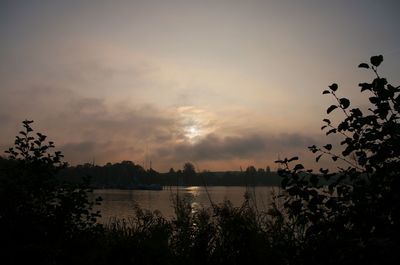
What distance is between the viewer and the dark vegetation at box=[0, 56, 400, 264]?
12.7 ft

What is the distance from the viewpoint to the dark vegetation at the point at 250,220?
3.88 meters

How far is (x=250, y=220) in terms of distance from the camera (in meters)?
9.25

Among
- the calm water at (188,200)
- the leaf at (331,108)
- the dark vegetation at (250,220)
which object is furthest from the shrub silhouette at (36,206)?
the leaf at (331,108)

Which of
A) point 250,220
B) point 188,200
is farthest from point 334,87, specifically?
point 188,200

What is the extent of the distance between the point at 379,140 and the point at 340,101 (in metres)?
0.76

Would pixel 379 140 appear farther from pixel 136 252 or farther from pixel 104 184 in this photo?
pixel 104 184

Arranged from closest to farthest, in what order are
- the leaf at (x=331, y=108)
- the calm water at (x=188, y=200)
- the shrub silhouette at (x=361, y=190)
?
the shrub silhouette at (x=361, y=190) < the leaf at (x=331, y=108) < the calm water at (x=188, y=200)

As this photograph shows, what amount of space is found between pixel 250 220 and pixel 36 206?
4805 mm

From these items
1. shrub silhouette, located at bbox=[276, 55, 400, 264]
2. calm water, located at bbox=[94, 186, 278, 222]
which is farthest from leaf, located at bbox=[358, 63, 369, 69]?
calm water, located at bbox=[94, 186, 278, 222]

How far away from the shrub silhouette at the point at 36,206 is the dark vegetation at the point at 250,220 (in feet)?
0.05

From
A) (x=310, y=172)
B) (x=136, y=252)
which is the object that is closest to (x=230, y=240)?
(x=136, y=252)

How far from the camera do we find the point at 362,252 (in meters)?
2.86

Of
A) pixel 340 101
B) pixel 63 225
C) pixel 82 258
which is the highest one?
pixel 340 101

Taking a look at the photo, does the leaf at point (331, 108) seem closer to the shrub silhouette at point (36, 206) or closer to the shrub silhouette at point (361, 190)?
the shrub silhouette at point (361, 190)
